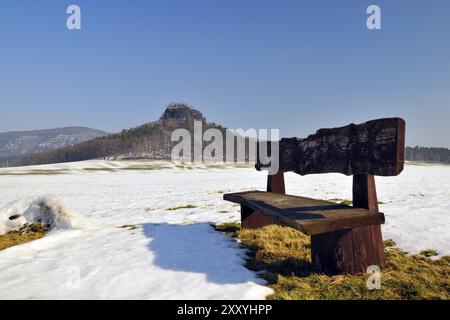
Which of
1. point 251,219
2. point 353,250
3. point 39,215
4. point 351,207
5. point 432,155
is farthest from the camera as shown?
point 432,155

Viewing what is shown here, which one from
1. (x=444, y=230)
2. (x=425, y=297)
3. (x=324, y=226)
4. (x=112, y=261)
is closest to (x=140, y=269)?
(x=112, y=261)

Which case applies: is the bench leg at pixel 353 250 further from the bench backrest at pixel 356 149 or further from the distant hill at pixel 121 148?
the distant hill at pixel 121 148

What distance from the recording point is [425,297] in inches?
145

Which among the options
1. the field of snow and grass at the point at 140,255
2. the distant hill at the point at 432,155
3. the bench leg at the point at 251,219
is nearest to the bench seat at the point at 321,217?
the field of snow and grass at the point at 140,255

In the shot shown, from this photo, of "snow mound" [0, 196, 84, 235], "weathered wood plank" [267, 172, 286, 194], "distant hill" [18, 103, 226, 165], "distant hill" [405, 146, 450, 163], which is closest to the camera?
"weathered wood plank" [267, 172, 286, 194]

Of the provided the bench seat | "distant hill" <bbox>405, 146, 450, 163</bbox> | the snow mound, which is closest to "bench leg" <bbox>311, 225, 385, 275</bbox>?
the bench seat

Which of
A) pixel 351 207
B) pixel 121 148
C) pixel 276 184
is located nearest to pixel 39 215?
pixel 276 184

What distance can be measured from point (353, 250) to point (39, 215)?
→ 8152 mm

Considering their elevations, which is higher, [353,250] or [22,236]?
[353,250]

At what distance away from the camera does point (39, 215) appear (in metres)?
8.73

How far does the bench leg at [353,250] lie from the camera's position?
173 inches

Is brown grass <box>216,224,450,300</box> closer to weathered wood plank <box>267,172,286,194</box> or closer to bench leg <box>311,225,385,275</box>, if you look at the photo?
bench leg <box>311,225,385,275</box>

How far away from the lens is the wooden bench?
3.87 meters

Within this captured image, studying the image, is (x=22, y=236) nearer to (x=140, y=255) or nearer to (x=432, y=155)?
(x=140, y=255)
